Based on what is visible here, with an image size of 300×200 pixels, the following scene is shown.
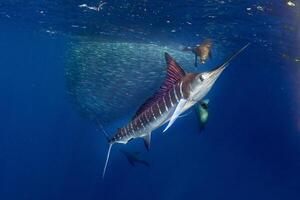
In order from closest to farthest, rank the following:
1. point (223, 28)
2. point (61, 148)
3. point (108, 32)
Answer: point (223, 28) < point (108, 32) < point (61, 148)

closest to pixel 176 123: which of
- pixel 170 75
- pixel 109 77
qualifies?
pixel 109 77

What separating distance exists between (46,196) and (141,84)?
1826 centimetres

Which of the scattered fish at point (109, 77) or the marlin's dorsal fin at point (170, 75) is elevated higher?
the marlin's dorsal fin at point (170, 75)

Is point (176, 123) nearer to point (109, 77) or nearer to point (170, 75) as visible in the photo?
point (109, 77)

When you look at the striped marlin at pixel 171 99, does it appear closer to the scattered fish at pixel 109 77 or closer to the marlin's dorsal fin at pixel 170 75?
the marlin's dorsal fin at pixel 170 75

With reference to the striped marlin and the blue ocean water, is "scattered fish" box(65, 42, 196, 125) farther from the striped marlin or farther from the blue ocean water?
the striped marlin

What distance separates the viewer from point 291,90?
1721 inches

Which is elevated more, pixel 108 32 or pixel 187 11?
pixel 187 11

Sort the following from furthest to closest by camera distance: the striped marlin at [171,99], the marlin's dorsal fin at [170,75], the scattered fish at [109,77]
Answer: the scattered fish at [109,77], the marlin's dorsal fin at [170,75], the striped marlin at [171,99]

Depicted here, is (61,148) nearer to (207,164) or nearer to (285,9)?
(207,164)

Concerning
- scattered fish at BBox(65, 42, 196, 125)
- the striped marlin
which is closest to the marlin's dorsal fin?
the striped marlin

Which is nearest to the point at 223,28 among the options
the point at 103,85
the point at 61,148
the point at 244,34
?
the point at 244,34

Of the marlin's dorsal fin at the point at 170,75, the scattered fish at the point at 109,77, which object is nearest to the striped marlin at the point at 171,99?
the marlin's dorsal fin at the point at 170,75

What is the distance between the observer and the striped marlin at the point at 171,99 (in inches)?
150
